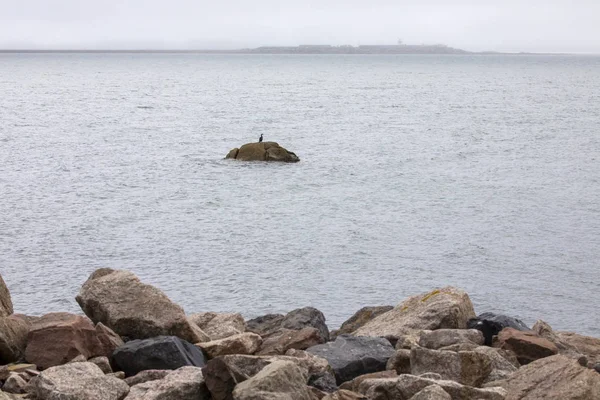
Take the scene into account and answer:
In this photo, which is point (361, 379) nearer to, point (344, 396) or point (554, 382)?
point (344, 396)

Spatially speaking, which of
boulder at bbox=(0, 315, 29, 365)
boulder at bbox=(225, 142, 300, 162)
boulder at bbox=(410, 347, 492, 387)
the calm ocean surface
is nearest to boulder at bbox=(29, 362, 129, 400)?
boulder at bbox=(0, 315, 29, 365)

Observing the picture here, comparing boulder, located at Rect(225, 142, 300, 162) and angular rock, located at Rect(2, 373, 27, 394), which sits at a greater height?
angular rock, located at Rect(2, 373, 27, 394)

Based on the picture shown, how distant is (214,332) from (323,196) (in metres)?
23.6

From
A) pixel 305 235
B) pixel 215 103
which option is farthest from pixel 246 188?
pixel 215 103

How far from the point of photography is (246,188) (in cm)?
4022

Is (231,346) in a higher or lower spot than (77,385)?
lower

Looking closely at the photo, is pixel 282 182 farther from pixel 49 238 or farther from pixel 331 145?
pixel 331 145

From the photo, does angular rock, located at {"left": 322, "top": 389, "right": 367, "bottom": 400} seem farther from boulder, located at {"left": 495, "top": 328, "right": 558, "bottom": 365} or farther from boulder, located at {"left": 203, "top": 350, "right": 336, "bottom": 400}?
boulder, located at {"left": 495, "top": 328, "right": 558, "bottom": 365}

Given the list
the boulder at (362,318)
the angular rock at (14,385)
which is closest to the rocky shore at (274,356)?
the angular rock at (14,385)

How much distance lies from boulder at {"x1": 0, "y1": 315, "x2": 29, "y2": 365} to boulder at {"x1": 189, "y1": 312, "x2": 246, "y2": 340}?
3126mm

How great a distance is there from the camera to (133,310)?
1352 cm

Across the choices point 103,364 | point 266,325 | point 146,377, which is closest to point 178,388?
point 146,377

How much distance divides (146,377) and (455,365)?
3.75 meters

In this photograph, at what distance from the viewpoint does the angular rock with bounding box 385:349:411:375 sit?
12023 millimetres
